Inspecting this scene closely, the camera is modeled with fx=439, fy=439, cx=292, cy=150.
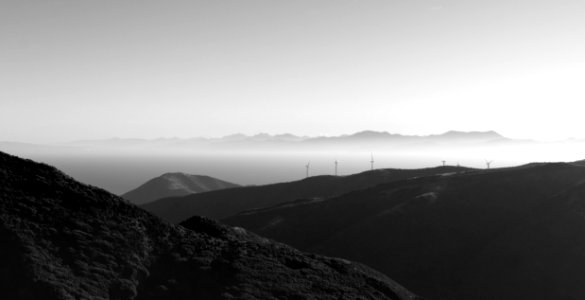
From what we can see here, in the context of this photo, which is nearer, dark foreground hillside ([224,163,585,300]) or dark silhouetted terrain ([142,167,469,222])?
dark foreground hillside ([224,163,585,300])

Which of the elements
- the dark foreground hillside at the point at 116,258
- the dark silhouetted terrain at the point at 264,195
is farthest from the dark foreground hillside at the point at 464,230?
the dark silhouetted terrain at the point at 264,195

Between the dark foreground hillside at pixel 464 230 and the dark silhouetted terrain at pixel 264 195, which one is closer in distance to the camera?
the dark foreground hillside at pixel 464 230

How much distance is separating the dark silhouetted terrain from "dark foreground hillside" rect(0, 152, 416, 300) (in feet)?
391

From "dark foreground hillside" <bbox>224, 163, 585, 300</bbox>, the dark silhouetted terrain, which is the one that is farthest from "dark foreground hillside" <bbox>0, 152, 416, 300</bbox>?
the dark silhouetted terrain

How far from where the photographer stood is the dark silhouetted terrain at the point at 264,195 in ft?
520

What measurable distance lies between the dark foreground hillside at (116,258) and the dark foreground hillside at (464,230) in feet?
114

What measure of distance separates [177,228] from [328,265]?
47.6ft

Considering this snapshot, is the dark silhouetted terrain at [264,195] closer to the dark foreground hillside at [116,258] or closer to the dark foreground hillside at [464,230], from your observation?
the dark foreground hillside at [464,230]

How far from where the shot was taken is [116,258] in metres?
30.3

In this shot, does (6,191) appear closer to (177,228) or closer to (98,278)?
(98,278)

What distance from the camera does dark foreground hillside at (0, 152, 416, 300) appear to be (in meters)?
26.4

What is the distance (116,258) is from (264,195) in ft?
462

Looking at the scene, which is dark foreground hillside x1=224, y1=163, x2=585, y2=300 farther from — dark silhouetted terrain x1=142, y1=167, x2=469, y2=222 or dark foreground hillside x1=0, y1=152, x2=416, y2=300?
dark silhouetted terrain x1=142, y1=167, x2=469, y2=222

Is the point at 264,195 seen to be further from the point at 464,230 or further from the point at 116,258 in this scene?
the point at 116,258
